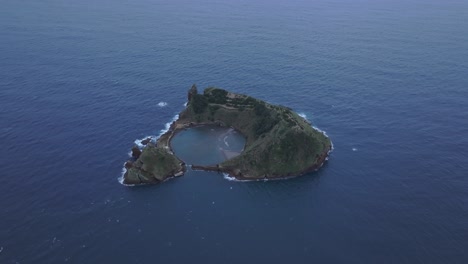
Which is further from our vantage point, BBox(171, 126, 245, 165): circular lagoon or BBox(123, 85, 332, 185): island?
BBox(171, 126, 245, 165): circular lagoon

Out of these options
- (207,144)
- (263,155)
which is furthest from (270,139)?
(207,144)

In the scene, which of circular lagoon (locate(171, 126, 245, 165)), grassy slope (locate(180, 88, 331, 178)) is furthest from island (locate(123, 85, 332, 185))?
circular lagoon (locate(171, 126, 245, 165))

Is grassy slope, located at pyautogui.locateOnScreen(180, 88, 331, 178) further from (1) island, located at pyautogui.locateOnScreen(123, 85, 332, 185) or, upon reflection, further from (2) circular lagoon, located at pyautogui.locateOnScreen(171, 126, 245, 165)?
(2) circular lagoon, located at pyautogui.locateOnScreen(171, 126, 245, 165)

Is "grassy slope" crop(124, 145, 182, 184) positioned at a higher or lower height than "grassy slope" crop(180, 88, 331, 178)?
lower

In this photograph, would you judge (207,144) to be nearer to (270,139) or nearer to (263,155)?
(270,139)

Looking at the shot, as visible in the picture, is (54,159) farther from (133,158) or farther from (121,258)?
(121,258)

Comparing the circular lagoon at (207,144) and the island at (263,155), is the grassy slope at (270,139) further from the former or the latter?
the circular lagoon at (207,144)
